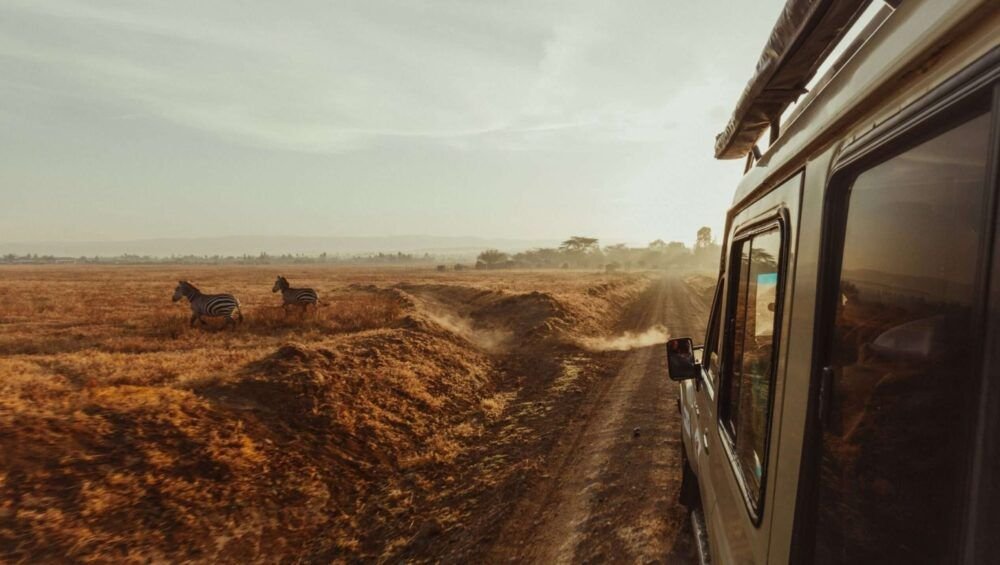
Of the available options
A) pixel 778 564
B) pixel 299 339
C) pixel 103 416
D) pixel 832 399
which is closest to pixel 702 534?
pixel 778 564

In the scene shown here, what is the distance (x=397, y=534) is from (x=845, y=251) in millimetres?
5188

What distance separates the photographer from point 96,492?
4.94m

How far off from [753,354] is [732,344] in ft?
1.93

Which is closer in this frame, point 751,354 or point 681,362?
point 751,354

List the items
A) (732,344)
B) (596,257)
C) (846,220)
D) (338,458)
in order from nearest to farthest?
1. (846,220)
2. (732,344)
3. (338,458)
4. (596,257)

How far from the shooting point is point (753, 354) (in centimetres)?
243

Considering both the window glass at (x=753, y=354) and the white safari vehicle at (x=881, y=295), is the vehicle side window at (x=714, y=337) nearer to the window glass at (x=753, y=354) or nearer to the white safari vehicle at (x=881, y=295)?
the window glass at (x=753, y=354)

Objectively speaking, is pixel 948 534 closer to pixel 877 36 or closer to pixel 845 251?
pixel 845 251

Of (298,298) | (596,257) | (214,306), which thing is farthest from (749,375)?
(596,257)

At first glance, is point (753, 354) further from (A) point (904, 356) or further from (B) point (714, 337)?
(B) point (714, 337)

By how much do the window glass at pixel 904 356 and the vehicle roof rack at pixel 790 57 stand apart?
0.57 meters

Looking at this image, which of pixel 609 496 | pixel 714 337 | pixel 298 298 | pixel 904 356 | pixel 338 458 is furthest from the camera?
pixel 298 298

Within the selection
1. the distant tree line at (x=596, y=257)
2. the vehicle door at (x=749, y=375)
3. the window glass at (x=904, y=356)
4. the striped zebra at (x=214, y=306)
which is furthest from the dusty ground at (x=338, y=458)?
the distant tree line at (x=596, y=257)

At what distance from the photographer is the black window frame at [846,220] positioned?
86 centimetres
